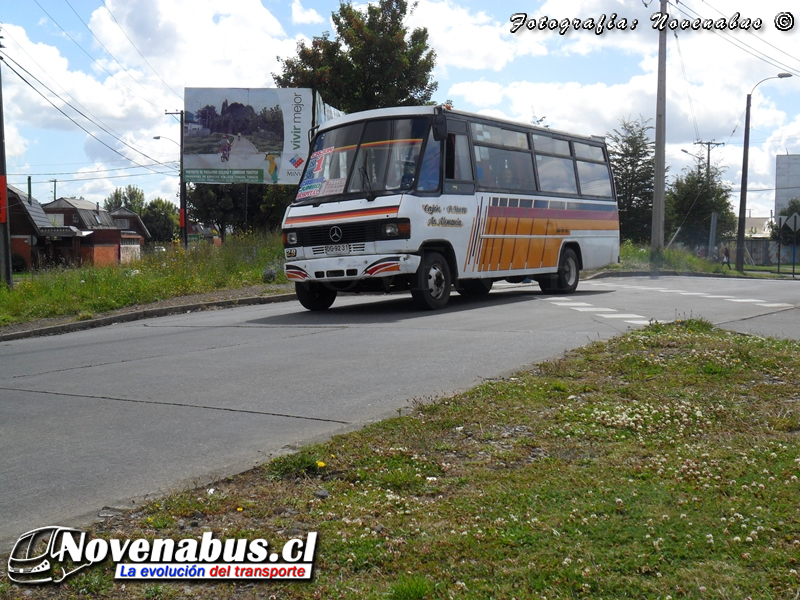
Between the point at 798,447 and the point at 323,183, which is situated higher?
the point at 323,183

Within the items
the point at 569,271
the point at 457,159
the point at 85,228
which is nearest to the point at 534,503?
the point at 457,159

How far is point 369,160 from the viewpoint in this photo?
13.5 m

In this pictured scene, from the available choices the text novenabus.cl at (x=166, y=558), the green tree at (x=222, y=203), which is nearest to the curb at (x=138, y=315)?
the text novenabus.cl at (x=166, y=558)

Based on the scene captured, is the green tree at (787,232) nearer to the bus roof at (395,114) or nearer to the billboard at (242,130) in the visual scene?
the billboard at (242,130)

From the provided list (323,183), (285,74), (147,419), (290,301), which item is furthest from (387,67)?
(147,419)

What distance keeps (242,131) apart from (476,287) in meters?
15.8

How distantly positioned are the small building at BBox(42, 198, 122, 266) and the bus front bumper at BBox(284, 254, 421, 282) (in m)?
63.4

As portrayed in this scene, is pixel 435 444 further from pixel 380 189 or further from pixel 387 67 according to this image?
pixel 387 67

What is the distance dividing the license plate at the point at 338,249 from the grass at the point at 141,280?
15.5ft

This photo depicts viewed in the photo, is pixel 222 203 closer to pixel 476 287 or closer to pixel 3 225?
pixel 3 225

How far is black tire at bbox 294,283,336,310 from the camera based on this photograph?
571 inches

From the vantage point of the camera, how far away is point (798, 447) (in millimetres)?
4727

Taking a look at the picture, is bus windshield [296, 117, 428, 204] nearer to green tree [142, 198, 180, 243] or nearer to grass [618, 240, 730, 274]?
grass [618, 240, 730, 274]

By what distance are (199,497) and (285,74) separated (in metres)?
34.5
